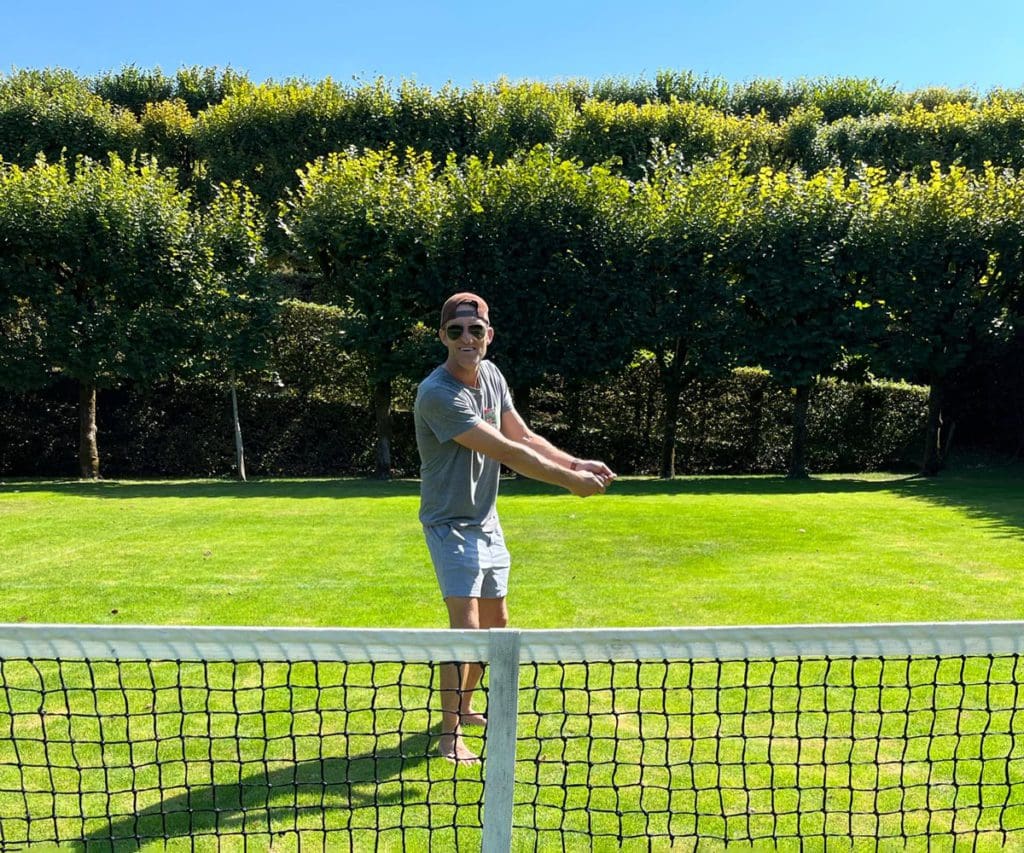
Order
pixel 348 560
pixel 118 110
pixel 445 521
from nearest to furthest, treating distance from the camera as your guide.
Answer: pixel 445 521
pixel 348 560
pixel 118 110

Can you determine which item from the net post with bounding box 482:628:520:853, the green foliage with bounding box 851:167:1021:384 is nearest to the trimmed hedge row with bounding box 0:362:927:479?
the green foliage with bounding box 851:167:1021:384

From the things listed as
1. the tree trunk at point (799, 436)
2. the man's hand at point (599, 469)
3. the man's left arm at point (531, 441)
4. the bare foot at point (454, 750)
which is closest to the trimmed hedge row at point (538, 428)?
the tree trunk at point (799, 436)

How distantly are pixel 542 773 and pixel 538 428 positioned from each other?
740 inches

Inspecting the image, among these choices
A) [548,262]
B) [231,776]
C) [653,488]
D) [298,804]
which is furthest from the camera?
[548,262]

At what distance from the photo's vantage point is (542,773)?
5102 mm

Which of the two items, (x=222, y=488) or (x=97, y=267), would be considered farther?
(x=97, y=267)

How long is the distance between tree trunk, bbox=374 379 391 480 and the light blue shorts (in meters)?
17.5

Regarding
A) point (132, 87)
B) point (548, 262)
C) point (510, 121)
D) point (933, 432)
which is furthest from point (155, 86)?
point (933, 432)

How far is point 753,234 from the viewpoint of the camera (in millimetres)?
21250

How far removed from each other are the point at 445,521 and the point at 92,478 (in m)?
19.6

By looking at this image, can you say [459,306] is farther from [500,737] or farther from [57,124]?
[57,124]

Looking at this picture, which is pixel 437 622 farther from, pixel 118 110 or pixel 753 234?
pixel 118 110

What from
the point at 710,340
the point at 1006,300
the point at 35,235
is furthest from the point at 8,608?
the point at 1006,300

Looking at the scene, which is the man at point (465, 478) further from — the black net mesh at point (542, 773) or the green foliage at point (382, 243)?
the green foliage at point (382, 243)
